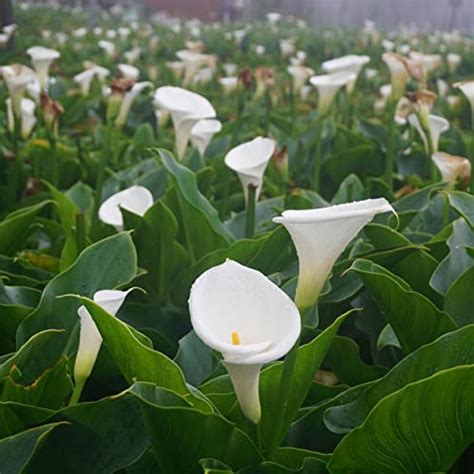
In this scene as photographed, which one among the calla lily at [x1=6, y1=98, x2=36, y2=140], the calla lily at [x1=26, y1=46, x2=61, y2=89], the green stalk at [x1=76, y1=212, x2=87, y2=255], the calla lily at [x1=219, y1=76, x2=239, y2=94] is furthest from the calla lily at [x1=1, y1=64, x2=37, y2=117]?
the calla lily at [x1=219, y1=76, x2=239, y2=94]

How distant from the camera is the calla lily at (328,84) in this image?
1.70 meters

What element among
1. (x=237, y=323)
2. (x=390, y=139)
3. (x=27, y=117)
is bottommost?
(x=27, y=117)

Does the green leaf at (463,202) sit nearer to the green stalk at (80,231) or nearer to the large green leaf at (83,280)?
the large green leaf at (83,280)

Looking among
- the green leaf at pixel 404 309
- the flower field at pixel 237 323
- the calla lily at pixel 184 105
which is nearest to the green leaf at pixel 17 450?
the flower field at pixel 237 323

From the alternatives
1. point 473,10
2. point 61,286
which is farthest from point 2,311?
point 473,10

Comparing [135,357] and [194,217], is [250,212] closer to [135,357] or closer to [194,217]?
[194,217]

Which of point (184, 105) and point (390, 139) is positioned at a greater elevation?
point (184, 105)

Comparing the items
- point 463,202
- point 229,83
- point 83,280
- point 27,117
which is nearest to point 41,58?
point 27,117

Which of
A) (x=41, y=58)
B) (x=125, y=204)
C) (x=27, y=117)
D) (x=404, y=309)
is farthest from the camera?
(x=27, y=117)

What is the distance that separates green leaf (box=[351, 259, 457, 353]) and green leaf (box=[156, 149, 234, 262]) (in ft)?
1.13

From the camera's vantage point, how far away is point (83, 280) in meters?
1.05

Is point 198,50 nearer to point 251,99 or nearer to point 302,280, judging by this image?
point 251,99

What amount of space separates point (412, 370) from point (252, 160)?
17.3 inches

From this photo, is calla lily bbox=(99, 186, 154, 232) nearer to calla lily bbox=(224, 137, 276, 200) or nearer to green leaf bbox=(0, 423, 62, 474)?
calla lily bbox=(224, 137, 276, 200)
